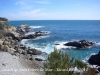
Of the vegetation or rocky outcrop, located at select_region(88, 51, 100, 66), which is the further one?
rocky outcrop, located at select_region(88, 51, 100, 66)

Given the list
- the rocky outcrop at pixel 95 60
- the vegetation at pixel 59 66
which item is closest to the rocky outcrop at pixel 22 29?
the rocky outcrop at pixel 95 60

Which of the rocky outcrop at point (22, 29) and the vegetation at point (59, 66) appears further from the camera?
the rocky outcrop at point (22, 29)

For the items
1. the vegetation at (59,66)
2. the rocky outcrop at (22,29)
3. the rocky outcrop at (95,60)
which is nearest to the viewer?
the vegetation at (59,66)

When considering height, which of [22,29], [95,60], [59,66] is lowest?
[95,60]

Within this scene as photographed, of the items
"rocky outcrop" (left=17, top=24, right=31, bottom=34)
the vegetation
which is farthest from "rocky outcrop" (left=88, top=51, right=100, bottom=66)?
"rocky outcrop" (left=17, top=24, right=31, bottom=34)

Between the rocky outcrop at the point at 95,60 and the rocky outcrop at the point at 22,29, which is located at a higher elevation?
the rocky outcrop at the point at 22,29

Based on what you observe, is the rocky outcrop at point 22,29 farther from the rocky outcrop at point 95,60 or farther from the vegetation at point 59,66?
the vegetation at point 59,66

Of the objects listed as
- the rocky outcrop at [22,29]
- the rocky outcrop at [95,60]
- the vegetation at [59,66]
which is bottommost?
the rocky outcrop at [95,60]

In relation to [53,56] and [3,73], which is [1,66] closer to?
[3,73]

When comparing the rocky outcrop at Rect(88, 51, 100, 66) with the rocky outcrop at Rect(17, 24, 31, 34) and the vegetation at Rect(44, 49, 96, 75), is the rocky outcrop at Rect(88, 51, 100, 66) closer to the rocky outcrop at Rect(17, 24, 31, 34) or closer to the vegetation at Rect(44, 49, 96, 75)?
the vegetation at Rect(44, 49, 96, 75)

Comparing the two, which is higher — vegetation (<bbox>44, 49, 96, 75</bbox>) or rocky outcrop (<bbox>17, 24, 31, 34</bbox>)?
vegetation (<bbox>44, 49, 96, 75</bbox>)

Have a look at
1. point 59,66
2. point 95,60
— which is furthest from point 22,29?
point 59,66

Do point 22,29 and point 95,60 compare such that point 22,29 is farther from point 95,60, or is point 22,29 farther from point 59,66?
point 59,66

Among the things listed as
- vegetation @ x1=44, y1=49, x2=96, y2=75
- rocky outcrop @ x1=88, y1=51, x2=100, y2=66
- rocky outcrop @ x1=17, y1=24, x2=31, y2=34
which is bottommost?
rocky outcrop @ x1=88, y1=51, x2=100, y2=66
